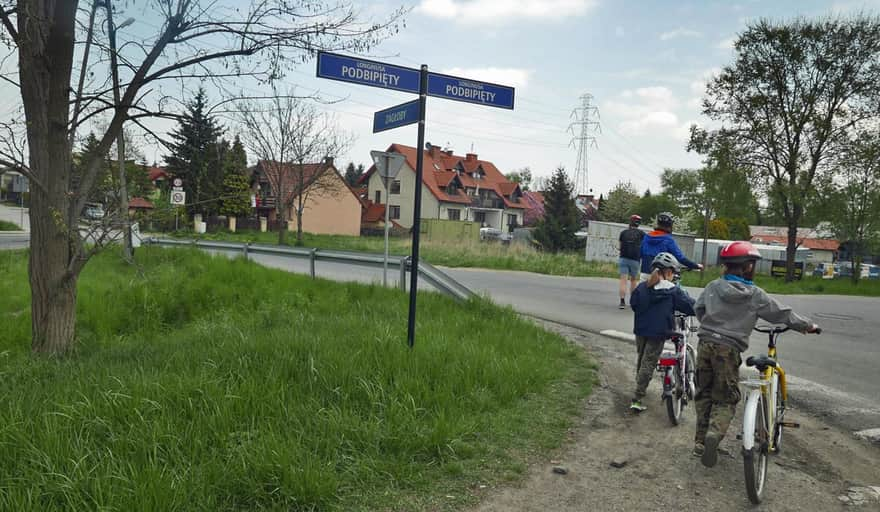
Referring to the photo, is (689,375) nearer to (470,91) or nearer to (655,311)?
(655,311)

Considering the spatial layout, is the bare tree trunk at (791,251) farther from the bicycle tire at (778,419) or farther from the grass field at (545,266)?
the bicycle tire at (778,419)

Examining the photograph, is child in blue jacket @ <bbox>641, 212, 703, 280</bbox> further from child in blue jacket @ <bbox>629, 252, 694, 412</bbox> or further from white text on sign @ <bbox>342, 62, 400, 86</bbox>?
white text on sign @ <bbox>342, 62, 400, 86</bbox>

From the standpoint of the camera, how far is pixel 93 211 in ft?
18.6

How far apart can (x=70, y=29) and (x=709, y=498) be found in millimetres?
6232

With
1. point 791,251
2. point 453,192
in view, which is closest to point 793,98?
point 791,251

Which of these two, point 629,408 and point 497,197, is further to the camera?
point 497,197

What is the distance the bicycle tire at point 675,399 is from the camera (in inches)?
190

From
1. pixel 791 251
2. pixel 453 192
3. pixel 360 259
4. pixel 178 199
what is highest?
pixel 453 192

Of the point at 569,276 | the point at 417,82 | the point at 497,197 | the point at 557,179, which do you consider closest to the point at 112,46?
the point at 417,82

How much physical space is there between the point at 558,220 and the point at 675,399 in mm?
33967

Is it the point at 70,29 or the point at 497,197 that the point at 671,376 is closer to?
the point at 70,29

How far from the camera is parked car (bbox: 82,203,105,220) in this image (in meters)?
5.52

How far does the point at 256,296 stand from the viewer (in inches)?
390

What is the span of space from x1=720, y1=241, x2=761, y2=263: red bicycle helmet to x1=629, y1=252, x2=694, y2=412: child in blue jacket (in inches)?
37.8
